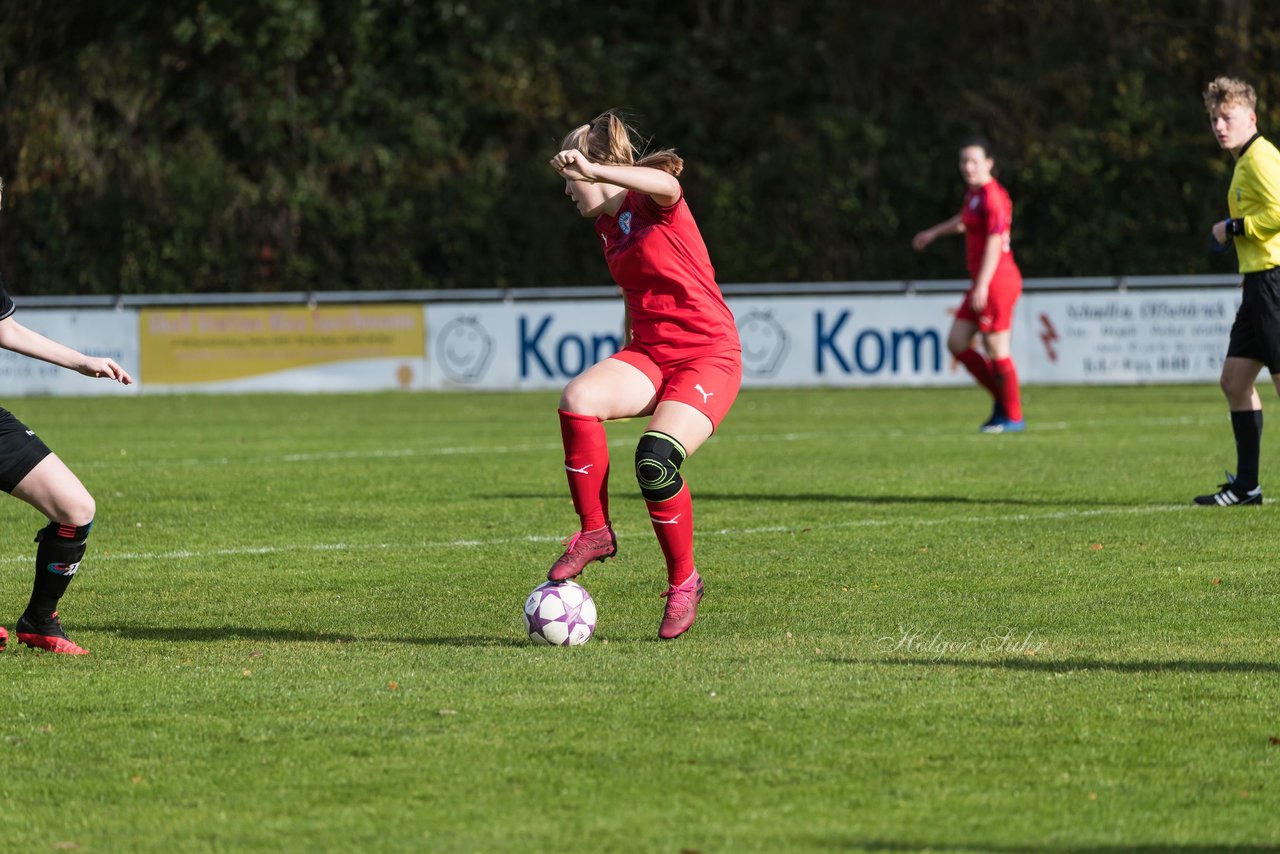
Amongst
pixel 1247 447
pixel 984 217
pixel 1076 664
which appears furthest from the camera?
pixel 984 217

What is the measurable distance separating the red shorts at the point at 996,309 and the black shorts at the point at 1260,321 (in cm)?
546

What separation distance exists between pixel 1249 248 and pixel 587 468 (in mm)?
4678

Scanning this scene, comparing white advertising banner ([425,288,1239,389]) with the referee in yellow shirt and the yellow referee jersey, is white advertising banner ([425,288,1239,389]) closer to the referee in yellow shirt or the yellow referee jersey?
the referee in yellow shirt

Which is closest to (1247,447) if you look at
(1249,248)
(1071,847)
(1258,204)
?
(1249,248)

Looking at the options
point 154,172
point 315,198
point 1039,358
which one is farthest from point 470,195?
point 1039,358

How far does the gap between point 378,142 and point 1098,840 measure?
109 ft

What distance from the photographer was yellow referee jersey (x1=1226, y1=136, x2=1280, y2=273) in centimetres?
988

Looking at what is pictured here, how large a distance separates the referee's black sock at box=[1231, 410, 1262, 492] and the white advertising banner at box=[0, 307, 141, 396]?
16862mm

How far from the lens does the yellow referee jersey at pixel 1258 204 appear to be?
9875mm

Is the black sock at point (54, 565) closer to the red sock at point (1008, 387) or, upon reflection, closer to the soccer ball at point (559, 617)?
the soccer ball at point (559, 617)

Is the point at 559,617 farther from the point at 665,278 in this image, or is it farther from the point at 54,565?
the point at 54,565

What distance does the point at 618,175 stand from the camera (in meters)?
6.41

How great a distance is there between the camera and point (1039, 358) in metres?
23.6

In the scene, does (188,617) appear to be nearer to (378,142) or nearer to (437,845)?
(437,845)
